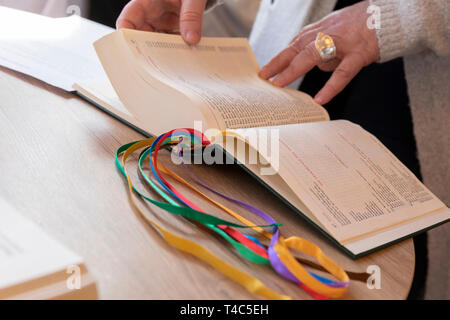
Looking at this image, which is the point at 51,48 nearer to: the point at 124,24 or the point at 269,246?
the point at 124,24

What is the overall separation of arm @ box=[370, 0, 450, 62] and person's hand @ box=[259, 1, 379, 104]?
2 cm

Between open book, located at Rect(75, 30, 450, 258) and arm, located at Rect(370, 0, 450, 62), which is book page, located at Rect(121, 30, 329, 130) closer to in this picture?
open book, located at Rect(75, 30, 450, 258)

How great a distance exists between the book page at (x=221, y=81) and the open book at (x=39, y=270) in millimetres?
269

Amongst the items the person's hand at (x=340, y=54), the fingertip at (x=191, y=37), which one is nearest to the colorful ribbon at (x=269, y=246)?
the fingertip at (x=191, y=37)

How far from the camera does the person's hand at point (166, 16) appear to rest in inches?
29.0

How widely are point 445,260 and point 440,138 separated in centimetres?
28

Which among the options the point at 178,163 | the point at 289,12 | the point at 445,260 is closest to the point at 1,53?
the point at 178,163

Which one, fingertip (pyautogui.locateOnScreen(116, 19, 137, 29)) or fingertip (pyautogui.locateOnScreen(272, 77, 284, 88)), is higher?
fingertip (pyautogui.locateOnScreen(116, 19, 137, 29))

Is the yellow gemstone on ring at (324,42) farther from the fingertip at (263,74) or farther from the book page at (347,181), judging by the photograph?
the book page at (347,181)

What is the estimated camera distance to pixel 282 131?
519 mm

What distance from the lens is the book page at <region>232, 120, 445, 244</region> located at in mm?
437

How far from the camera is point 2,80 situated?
68 centimetres

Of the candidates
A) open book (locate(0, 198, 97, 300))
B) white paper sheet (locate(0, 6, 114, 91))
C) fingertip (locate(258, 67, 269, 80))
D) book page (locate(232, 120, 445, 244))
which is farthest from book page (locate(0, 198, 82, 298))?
fingertip (locate(258, 67, 269, 80))
